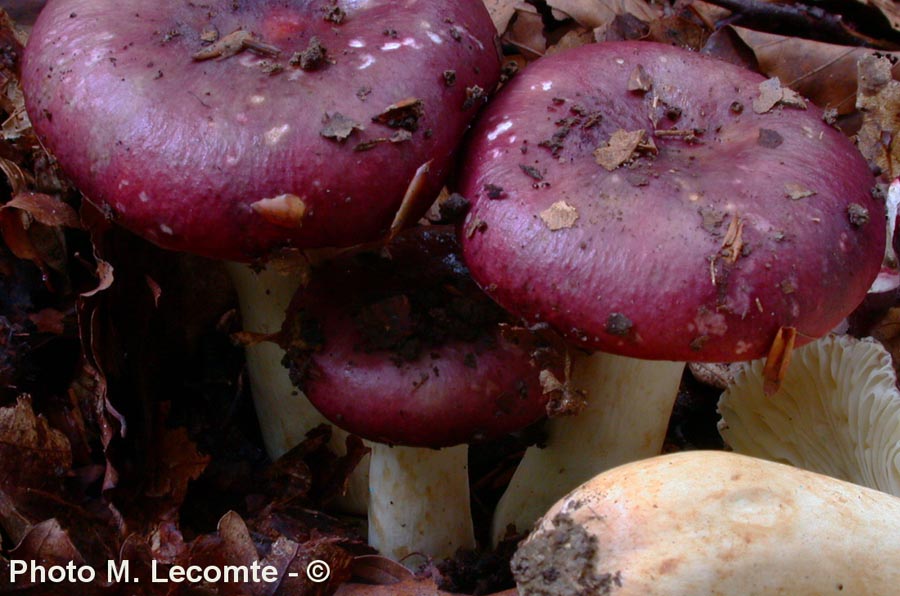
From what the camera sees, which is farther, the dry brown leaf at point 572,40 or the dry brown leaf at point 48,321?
the dry brown leaf at point 572,40

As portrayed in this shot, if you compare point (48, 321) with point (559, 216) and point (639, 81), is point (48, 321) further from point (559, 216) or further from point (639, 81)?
point (639, 81)

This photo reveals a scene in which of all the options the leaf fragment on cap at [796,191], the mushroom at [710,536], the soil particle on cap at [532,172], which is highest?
the leaf fragment on cap at [796,191]

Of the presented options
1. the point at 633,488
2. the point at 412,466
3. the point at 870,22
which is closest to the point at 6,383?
the point at 412,466

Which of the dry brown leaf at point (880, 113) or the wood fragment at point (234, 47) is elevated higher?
the wood fragment at point (234, 47)

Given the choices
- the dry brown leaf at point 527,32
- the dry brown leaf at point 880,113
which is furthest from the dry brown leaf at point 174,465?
the dry brown leaf at point 880,113

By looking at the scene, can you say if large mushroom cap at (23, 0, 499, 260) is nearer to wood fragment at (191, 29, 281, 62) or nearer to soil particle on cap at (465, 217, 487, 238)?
wood fragment at (191, 29, 281, 62)

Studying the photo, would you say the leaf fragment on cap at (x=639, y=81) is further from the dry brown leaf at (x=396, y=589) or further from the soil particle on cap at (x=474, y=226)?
the dry brown leaf at (x=396, y=589)

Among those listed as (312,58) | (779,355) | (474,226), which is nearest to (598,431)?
(779,355)

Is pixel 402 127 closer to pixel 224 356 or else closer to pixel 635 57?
pixel 635 57

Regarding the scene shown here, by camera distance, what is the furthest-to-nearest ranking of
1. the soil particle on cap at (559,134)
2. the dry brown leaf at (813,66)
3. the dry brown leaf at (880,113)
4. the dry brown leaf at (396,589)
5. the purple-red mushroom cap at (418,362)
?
the dry brown leaf at (813,66) < the dry brown leaf at (880,113) < the dry brown leaf at (396,589) < the purple-red mushroom cap at (418,362) < the soil particle on cap at (559,134)
